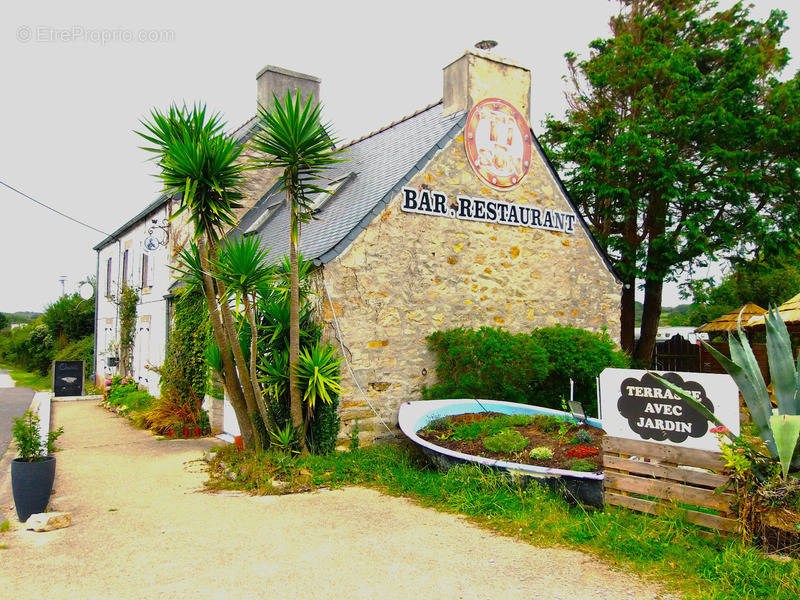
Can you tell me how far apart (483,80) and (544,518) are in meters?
7.62

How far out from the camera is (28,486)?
6371mm

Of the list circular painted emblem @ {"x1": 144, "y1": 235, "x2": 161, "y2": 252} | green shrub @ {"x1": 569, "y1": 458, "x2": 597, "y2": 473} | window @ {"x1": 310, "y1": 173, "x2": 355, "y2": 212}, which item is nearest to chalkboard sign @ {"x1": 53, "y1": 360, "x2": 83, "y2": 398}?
circular painted emblem @ {"x1": 144, "y1": 235, "x2": 161, "y2": 252}

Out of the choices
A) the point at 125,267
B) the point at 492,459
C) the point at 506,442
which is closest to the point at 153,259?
the point at 125,267

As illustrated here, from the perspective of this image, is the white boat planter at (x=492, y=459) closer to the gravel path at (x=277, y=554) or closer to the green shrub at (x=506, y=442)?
the green shrub at (x=506, y=442)

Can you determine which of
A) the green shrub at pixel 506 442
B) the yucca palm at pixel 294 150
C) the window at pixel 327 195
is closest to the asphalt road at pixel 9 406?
the yucca palm at pixel 294 150

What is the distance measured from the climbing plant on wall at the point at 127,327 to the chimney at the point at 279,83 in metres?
6.81

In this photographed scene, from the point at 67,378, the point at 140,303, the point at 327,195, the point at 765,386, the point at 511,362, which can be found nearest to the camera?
the point at 765,386

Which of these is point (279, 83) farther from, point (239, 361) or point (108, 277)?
point (108, 277)

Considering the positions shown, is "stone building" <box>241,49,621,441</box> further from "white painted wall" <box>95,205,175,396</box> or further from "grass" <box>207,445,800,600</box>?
"white painted wall" <box>95,205,175,396</box>

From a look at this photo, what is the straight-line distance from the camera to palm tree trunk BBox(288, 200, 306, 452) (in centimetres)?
802

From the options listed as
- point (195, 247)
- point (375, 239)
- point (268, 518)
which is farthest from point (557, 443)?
point (195, 247)

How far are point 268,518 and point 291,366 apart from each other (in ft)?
7.57

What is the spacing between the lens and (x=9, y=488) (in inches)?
318

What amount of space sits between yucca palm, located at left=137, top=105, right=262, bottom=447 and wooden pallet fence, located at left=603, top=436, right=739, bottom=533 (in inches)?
188
